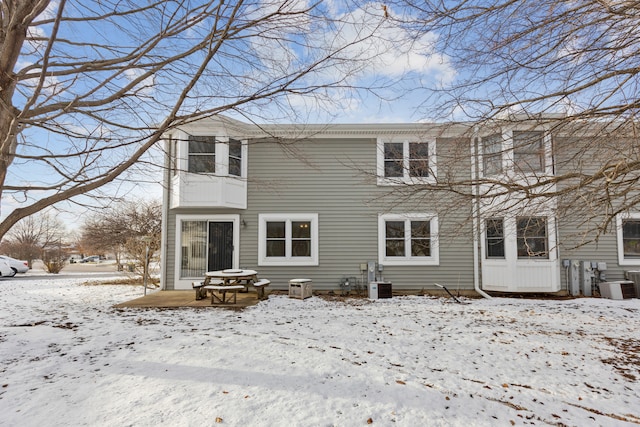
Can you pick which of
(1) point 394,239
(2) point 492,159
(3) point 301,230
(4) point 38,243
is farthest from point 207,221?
(4) point 38,243

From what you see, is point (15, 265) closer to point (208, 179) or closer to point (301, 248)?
point (208, 179)

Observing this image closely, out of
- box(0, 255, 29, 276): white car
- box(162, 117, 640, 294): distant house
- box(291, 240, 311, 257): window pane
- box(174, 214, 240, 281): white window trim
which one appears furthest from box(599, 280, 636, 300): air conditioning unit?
box(0, 255, 29, 276): white car

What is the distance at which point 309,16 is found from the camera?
11.7 ft

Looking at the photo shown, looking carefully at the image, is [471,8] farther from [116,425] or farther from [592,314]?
[592,314]

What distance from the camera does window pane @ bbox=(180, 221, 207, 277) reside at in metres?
10.5

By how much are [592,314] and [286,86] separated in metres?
8.56

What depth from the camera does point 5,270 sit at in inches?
639

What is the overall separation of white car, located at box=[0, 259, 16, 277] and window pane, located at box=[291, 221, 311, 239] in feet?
50.7

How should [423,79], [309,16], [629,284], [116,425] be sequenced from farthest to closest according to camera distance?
[629,284] < [423,79] < [309,16] < [116,425]

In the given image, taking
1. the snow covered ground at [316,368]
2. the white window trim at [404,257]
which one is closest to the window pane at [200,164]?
the snow covered ground at [316,368]

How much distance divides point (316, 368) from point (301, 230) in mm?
6761

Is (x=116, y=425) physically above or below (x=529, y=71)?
below

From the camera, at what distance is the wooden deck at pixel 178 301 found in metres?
8.00

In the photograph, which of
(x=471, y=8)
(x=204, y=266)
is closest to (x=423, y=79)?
(x=471, y=8)
